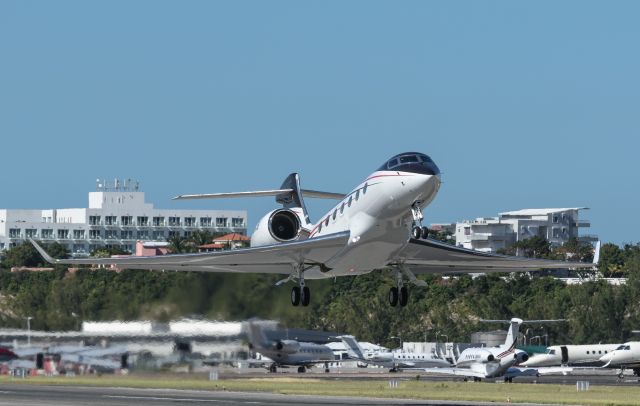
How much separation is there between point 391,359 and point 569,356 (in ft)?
44.3

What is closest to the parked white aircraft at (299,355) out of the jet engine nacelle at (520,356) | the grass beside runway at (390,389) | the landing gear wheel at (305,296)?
the grass beside runway at (390,389)

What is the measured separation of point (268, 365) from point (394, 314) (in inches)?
771

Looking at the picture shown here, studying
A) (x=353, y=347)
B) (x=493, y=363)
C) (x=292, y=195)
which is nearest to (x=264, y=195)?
(x=292, y=195)

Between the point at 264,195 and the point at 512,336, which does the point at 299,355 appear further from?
the point at 264,195

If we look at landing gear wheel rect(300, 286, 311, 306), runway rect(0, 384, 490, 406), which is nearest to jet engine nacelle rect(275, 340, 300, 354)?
runway rect(0, 384, 490, 406)

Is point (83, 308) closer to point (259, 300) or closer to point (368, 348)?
point (259, 300)

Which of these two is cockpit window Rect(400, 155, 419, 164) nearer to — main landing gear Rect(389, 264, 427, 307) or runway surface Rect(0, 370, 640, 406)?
main landing gear Rect(389, 264, 427, 307)

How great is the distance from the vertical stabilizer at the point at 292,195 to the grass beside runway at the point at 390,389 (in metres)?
10.1

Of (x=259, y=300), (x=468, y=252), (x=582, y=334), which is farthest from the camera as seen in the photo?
(x=582, y=334)

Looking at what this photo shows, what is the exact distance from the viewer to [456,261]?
55406 millimetres

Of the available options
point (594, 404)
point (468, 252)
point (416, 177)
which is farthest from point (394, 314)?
point (416, 177)

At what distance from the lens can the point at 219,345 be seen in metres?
61.9

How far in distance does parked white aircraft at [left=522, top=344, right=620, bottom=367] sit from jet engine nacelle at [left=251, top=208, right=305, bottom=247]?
5557 cm

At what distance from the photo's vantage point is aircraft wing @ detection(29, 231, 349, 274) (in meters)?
48.9
